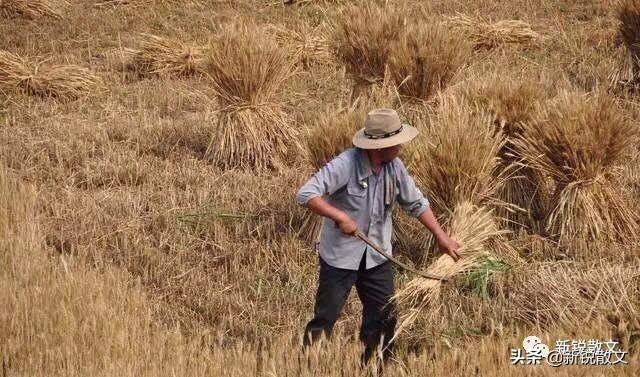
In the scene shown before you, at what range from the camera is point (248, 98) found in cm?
767

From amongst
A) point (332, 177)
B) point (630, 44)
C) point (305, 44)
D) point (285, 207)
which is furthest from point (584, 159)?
point (305, 44)

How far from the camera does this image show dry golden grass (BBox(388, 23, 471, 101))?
717 centimetres

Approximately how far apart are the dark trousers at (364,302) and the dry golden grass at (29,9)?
29.2ft

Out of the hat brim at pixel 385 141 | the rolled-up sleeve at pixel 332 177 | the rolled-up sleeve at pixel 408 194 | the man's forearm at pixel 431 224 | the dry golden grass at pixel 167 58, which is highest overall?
the hat brim at pixel 385 141

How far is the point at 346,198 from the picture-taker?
4516 mm

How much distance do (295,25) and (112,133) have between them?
13.4ft

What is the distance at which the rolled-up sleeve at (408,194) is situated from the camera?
4.57 metres

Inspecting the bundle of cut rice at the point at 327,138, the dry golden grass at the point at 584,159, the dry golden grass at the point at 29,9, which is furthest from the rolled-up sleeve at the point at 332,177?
the dry golden grass at the point at 29,9

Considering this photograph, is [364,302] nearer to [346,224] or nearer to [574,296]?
[346,224]

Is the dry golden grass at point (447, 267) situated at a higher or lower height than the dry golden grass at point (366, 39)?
lower

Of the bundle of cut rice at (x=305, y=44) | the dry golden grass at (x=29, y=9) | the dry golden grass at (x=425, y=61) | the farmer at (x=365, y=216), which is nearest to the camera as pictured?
the farmer at (x=365, y=216)

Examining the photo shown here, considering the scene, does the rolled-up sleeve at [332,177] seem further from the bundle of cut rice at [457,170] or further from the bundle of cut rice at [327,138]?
the bundle of cut rice at [327,138]

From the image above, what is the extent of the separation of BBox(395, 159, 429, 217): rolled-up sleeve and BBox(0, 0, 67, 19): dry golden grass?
8909 mm

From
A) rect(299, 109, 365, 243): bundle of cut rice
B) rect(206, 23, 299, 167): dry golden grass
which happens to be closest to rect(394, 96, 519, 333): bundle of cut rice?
rect(299, 109, 365, 243): bundle of cut rice
